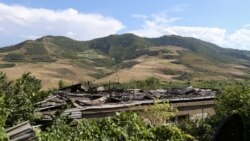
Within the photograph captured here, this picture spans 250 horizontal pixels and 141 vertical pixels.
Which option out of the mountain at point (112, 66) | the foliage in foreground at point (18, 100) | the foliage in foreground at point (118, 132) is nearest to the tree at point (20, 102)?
the foliage in foreground at point (18, 100)

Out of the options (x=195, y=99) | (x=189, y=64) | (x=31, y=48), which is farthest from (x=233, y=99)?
(x=31, y=48)

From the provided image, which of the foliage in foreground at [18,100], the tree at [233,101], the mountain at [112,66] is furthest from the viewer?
the mountain at [112,66]

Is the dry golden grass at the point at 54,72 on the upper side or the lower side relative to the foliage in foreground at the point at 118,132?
lower

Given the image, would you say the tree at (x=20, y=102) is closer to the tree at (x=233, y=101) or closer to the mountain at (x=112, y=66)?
the tree at (x=233, y=101)

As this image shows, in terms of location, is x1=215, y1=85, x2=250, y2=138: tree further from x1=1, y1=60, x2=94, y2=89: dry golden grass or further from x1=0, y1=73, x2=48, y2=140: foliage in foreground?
x1=1, y1=60, x2=94, y2=89: dry golden grass

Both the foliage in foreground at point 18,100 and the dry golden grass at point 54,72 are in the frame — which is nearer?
the foliage in foreground at point 18,100

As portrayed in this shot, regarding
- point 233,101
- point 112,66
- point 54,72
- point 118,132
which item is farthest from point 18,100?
point 112,66

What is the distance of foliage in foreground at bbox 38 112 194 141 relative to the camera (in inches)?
462

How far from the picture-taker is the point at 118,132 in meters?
11.6

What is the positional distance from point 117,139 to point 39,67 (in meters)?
131

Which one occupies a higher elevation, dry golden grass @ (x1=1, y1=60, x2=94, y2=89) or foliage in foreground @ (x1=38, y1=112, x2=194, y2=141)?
foliage in foreground @ (x1=38, y1=112, x2=194, y2=141)

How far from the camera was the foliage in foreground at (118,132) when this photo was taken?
11734 millimetres

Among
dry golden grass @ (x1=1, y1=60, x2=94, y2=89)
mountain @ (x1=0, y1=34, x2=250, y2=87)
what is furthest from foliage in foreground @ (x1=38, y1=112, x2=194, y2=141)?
dry golden grass @ (x1=1, y1=60, x2=94, y2=89)

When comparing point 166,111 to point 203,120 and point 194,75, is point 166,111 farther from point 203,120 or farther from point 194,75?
point 194,75
